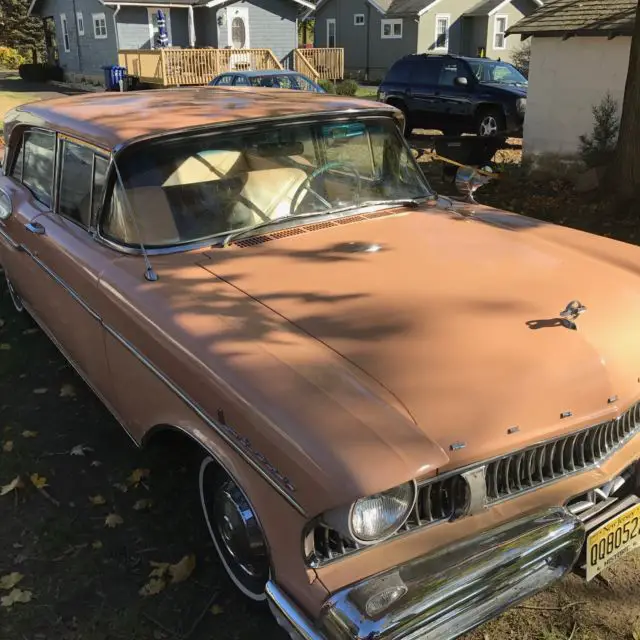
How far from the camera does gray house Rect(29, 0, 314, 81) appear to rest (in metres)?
27.3

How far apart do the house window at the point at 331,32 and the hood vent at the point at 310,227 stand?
34314mm

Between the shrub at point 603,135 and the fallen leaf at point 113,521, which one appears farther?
the shrub at point 603,135

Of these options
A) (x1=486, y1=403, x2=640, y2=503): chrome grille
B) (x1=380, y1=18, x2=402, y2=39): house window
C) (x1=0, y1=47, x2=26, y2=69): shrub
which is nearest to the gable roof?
(x1=486, y1=403, x2=640, y2=503): chrome grille

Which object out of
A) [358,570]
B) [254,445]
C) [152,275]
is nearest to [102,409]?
[152,275]

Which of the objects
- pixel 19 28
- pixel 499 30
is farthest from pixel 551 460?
pixel 19 28

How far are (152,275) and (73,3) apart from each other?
32.3 m

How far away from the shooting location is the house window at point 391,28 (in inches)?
1260

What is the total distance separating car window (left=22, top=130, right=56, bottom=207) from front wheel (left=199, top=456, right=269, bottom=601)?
2.30 metres

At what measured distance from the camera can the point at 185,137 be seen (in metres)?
3.37

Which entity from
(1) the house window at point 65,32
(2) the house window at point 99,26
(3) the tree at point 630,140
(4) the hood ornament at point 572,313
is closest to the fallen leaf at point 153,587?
(4) the hood ornament at point 572,313

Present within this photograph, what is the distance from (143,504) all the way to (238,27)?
93.3 feet

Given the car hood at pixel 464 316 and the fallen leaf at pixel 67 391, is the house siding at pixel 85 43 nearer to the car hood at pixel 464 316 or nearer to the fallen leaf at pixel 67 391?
the fallen leaf at pixel 67 391

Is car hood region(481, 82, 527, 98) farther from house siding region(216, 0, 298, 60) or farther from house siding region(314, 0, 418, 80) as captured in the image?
house siding region(314, 0, 418, 80)

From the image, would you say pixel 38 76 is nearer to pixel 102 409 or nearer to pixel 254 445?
pixel 102 409
